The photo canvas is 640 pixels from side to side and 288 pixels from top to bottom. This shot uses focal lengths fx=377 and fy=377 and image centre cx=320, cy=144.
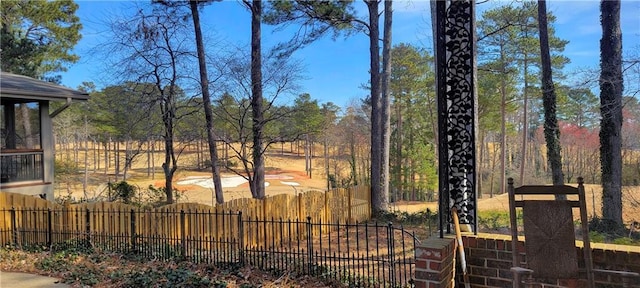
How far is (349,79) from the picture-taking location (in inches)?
908

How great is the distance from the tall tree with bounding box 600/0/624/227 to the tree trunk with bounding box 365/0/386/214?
558 centimetres

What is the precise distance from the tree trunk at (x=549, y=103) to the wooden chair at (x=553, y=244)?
962cm

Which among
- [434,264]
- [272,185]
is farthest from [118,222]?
[272,185]

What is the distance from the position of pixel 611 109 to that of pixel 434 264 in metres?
9.40

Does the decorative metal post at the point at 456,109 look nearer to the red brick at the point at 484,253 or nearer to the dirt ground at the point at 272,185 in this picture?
the red brick at the point at 484,253

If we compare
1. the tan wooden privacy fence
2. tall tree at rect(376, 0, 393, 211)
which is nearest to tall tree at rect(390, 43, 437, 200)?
tall tree at rect(376, 0, 393, 211)

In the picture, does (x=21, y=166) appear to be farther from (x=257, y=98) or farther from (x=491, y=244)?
(x=491, y=244)

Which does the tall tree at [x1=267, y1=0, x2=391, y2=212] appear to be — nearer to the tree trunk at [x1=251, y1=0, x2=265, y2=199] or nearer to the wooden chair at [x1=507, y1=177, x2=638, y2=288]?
the tree trunk at [x1=251, y1=0, x2=265, y2=199]

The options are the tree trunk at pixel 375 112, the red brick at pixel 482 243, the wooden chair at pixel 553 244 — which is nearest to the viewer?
the wooden chair at pixel 553 244

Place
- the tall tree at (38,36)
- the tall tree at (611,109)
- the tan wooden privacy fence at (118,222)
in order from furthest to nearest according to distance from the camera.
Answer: the tall tree at (38,36), the tall tree at (611,109), the tan wooden privacy fence at (118,222)

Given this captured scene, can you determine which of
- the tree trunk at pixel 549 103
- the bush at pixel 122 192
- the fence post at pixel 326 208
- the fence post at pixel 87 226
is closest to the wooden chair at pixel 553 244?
the fence post at pixel 87 226

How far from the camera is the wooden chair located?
92.3 inches

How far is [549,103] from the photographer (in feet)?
36.9

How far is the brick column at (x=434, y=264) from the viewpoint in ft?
8.59
